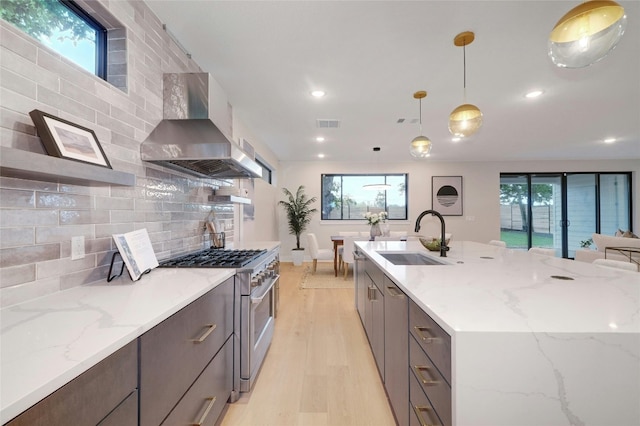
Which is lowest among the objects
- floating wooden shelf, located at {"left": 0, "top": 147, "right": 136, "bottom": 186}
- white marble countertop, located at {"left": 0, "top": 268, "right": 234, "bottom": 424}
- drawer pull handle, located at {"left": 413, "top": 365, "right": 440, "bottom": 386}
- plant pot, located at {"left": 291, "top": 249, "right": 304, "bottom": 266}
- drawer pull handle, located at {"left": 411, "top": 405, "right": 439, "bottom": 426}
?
plant pot, located at {"left": 291, "top": 249, "right": 304, "bottom": 266}

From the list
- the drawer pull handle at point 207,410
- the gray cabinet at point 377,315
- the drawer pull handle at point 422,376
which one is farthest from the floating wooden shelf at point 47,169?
the gray cabinet at point 377,315

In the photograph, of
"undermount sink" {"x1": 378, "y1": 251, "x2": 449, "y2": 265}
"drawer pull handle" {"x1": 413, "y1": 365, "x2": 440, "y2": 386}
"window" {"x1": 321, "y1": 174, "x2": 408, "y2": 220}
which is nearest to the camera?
"drawer pull handle" {"x1": 413, "y1": 365, "x2": 440, "y2": 386}

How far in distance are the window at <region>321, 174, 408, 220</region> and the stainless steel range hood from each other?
16.1 ft

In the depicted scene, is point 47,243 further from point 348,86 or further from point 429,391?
point 348,86

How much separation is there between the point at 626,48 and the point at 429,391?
321 cm

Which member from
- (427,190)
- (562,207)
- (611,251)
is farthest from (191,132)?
(562,207)

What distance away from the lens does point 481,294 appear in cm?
102

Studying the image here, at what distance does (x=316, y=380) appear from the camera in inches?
75.0

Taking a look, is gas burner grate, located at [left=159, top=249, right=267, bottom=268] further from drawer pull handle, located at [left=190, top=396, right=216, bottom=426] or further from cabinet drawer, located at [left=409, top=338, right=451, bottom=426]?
cabinet drawer, located at [left=409, top=338, right=451, bottom=426]

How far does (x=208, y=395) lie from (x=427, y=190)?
6692 millimetres

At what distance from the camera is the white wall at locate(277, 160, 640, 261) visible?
266 inches

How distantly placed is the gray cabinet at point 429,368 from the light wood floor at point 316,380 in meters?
0.68

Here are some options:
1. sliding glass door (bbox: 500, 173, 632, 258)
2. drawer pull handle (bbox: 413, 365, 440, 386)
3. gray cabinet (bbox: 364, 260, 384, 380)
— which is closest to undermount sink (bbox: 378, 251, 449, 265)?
gray cabinet (bbox: 364, 260, 384, 380)

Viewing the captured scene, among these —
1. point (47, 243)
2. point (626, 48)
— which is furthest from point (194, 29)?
point (626, 48)
